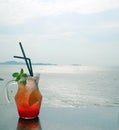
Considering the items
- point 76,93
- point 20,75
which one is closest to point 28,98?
point 20,75

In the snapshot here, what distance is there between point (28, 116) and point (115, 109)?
1.83ft

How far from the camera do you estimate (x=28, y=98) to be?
1.39 m

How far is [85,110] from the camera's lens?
1.70 m

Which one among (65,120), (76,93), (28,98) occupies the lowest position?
(76,93)

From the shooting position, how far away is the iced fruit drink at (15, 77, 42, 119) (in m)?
1.39

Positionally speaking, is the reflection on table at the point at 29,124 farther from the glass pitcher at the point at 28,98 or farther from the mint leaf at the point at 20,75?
the mint leaf at the point at 20,75

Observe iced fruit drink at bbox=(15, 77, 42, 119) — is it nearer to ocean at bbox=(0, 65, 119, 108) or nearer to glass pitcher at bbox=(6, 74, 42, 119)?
glass pitcher at bbox=(6, 74, 42, 119)

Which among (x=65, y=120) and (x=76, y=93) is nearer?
(x=65, y=120)

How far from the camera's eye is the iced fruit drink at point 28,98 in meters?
1.39

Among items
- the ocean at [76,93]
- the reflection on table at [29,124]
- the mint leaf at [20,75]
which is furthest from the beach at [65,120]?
the ocean at [76,93]

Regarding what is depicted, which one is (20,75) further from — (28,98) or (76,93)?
(76,93)

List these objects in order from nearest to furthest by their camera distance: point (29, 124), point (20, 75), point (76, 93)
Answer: point (29, 124) → point (20, 75) → point (76, 93)

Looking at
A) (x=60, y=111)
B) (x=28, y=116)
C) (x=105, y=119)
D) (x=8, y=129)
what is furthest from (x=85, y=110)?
(x=8, y=129)

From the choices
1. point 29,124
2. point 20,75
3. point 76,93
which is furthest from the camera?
point 76,93
